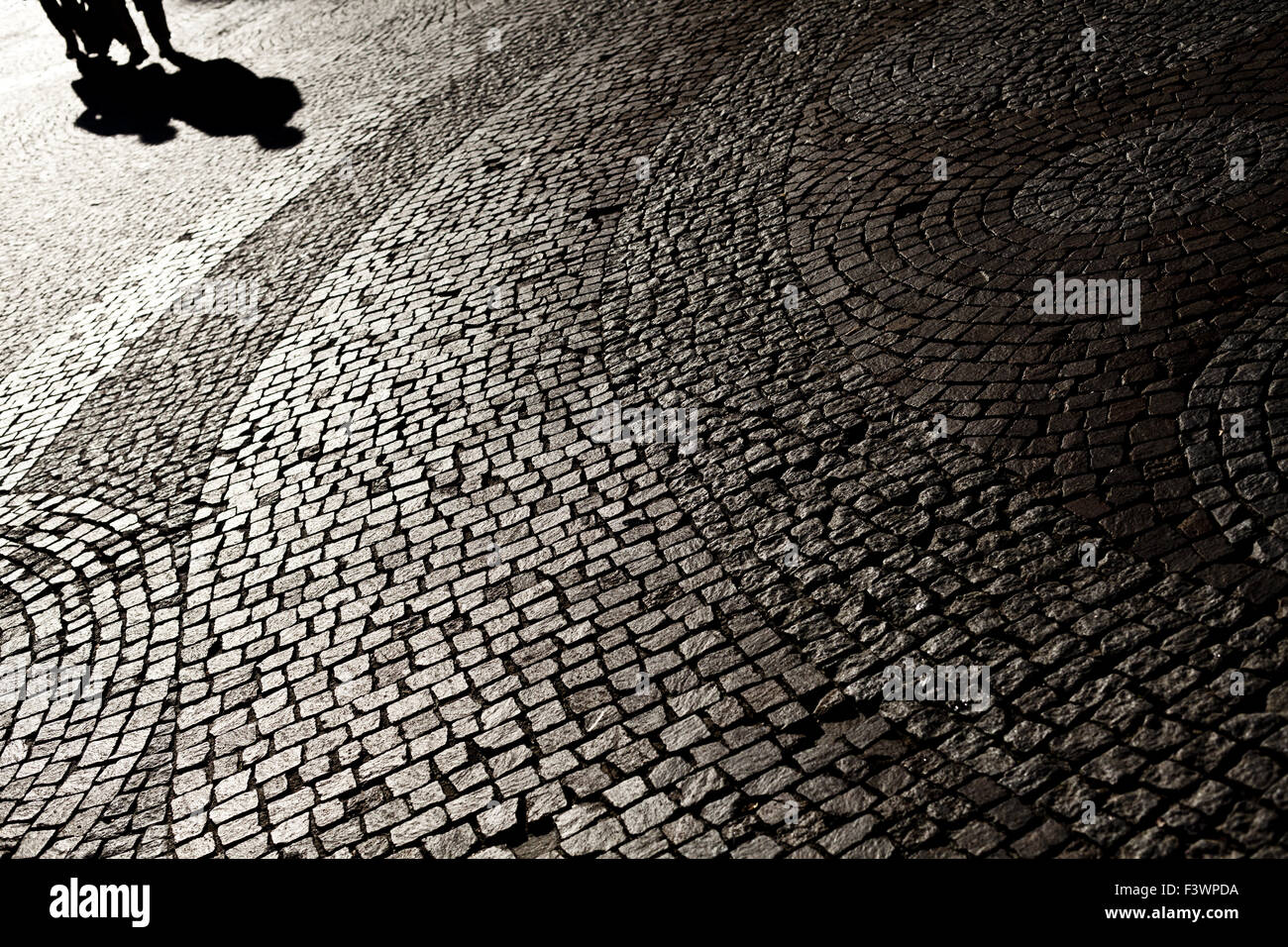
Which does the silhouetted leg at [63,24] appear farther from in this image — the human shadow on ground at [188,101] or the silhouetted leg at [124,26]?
the silhouetted leg at [124,26]

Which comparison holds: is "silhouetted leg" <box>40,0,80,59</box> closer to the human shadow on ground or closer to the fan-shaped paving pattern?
the human shadow on ground

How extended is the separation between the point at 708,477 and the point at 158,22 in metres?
12.0

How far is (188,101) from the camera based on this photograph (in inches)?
542

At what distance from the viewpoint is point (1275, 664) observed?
3992 millimetres

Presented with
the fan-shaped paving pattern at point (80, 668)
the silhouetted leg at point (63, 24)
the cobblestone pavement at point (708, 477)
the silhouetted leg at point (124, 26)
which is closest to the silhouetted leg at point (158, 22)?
the silhouetted leg at point (124, 26)

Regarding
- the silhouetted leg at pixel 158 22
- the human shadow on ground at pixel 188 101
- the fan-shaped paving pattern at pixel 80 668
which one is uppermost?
the silhouetted leg at pixel 158 22

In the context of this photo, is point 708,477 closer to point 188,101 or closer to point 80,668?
point 80,668

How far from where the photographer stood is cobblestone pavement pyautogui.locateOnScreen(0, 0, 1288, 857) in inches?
167

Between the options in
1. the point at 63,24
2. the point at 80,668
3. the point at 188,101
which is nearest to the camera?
the point at 80,668

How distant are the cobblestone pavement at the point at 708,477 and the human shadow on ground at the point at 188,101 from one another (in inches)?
100

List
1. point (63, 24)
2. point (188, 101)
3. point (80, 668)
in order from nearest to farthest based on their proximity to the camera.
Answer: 1. point (80, 668)
2. point (188, 101)
3. point (63, 24)

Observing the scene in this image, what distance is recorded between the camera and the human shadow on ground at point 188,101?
41.0 feet

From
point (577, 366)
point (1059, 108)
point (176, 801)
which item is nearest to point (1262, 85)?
point (1059, 108)

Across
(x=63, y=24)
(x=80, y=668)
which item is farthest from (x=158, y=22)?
Answer: (x=80, y=668)
